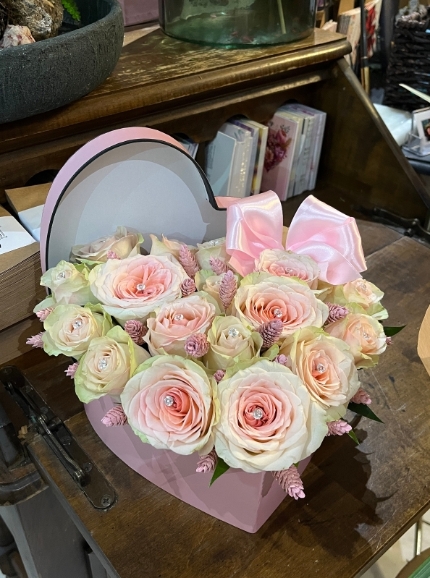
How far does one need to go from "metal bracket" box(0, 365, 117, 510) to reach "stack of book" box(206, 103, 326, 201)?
52 centimetres

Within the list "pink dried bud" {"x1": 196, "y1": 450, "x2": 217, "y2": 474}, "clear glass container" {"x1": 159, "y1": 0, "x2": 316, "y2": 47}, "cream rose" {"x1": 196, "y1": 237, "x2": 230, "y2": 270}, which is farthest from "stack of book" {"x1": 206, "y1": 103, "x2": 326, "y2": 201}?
"pink dried bud" {"x1": 196, "y1": 450, "x2": 217, "y2": 474}

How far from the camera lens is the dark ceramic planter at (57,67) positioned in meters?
0.58

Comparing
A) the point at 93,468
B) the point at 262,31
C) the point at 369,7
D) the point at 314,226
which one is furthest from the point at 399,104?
the point at 93,468

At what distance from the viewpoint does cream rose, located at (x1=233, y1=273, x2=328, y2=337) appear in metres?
0.47

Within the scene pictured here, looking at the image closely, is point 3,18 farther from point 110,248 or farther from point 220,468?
point 220,468

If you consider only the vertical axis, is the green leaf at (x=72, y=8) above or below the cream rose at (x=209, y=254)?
above

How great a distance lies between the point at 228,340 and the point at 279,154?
71 cm

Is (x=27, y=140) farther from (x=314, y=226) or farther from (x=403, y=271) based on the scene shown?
(x=403, y=271)

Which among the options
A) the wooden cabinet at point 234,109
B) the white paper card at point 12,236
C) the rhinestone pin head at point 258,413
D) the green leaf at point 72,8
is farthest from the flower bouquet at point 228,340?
the green leaf at point 72,8

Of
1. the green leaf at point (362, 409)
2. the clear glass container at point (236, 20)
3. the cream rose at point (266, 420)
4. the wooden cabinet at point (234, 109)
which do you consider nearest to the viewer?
the cream rose at point (266, 420)

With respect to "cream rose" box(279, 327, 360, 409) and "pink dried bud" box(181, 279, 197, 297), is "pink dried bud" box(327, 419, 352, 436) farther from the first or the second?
"pink dried bud" box(181, 279, 197, 297)

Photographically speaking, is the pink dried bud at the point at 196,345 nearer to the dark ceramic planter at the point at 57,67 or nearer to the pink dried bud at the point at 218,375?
the pink dried bud at the point at 218,375

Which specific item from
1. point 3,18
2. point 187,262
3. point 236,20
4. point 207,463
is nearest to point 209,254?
point 187,262

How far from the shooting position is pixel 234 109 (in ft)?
3.18
